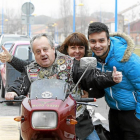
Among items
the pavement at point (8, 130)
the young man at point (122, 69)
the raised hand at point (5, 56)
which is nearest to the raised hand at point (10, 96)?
the raised hand at point (5, 56)

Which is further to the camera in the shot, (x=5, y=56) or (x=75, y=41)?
(x=75, y=41)

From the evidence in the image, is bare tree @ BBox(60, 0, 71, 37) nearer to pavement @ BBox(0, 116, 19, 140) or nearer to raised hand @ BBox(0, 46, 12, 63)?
pavement @ BBox(0, 116, 19, 140)

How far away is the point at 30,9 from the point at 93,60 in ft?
48.5

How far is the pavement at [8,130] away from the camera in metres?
5.43

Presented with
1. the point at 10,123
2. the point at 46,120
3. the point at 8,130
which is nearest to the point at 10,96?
the point at 46,120

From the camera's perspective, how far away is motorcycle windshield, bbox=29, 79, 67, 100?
243cm

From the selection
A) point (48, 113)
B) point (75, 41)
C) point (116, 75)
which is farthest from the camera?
point (75, 41)

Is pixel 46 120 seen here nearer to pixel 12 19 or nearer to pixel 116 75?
pixel 116 75

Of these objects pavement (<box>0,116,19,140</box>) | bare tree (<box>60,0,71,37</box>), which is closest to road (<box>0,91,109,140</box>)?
pavement (<box>0,116,19,140</box>)

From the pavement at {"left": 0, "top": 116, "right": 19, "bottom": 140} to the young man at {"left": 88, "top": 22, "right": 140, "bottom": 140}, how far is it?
7.96 ft

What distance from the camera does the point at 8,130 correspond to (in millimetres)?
5879

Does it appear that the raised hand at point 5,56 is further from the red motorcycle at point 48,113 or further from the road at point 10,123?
the road at point 10,123

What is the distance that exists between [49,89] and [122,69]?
1012 millimetres

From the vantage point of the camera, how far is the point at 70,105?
2469 mm
